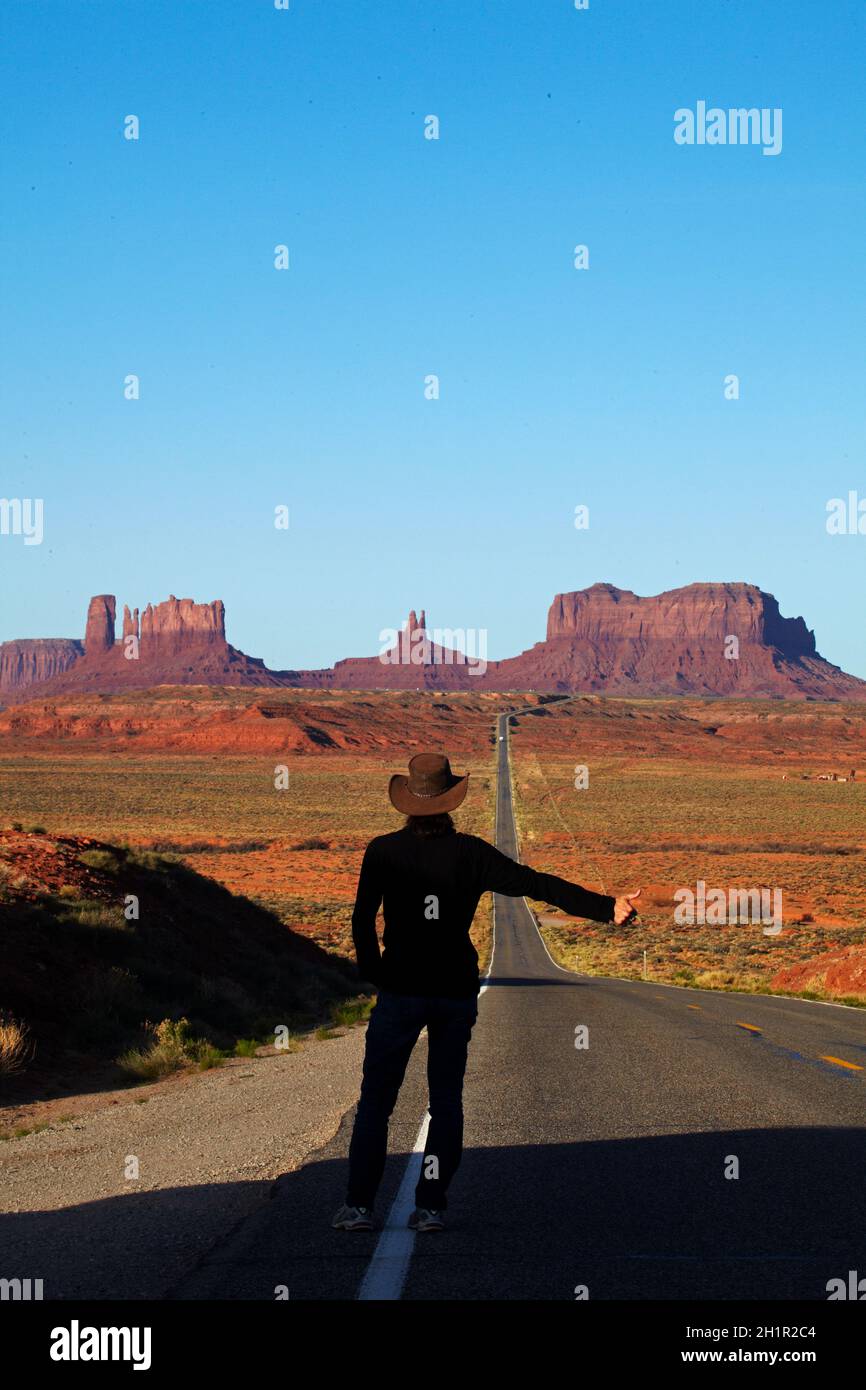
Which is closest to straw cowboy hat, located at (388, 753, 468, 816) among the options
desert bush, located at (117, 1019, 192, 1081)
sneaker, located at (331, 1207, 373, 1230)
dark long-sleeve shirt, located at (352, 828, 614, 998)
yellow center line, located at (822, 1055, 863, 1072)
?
dark long-sleeve shirt, located at (352, 828, 614, 998)

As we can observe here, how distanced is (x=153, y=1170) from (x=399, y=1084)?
298 cm

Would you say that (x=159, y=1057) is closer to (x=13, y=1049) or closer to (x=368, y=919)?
(x=13, y=1049)

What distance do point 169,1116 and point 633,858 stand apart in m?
57.5

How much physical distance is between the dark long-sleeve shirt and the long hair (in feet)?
0.08

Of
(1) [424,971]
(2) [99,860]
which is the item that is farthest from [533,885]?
(2) [99,860]

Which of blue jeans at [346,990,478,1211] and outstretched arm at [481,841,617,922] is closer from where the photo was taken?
blue jeans at [346,990,478,1211]

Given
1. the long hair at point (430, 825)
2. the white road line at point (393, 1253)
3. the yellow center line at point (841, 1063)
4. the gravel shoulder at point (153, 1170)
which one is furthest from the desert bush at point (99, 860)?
the long hair at point (430, 825)

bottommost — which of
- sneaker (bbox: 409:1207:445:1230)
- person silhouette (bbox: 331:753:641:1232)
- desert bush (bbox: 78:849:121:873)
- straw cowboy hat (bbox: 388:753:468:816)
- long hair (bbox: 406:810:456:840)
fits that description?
sneaker (bbox: 409:1207:445:1230)

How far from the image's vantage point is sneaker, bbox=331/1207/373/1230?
5.68 m

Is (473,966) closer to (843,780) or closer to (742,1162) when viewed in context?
(742,1162)

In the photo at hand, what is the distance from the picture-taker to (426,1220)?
225 inches

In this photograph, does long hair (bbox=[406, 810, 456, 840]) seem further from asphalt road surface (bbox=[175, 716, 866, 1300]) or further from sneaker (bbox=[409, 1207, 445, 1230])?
asphalt road surface (bbox=[175, 716, 866, 1300])

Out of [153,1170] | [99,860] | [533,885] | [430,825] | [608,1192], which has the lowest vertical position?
[153,1170]
